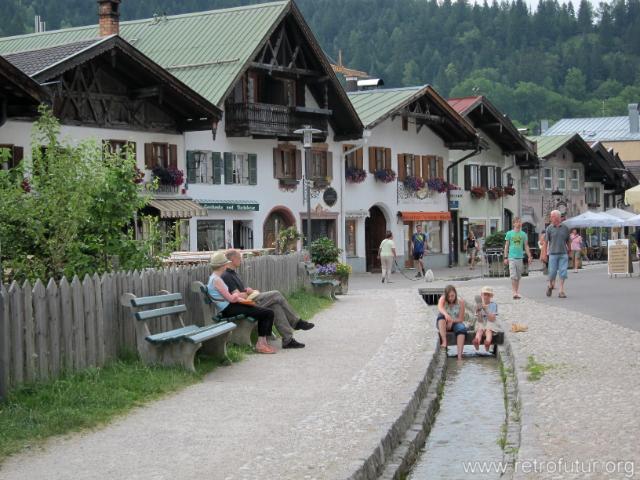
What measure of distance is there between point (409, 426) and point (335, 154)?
117 ft

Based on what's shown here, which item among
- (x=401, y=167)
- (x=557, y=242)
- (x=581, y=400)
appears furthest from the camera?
(x=401, y=167)

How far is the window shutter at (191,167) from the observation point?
38.2 metres

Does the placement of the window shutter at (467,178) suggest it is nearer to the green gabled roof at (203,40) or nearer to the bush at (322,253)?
the green gabled roof at (203,40)

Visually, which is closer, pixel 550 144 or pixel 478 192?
pixel 478 192

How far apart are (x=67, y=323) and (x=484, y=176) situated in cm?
4807

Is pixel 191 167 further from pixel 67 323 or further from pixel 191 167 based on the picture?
pixel 67 323

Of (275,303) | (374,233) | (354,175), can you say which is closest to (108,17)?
(354,175)

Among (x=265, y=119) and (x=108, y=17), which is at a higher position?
(x=108, y=17)

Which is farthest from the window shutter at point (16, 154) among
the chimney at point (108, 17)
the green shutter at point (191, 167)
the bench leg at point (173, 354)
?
the bench leg at point (173, 354)

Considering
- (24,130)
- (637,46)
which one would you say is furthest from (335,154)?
(637,46)

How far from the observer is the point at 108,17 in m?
39.8

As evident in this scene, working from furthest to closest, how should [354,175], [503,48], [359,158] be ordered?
1. [503,48]
2. [359,158]
3. [354,175]

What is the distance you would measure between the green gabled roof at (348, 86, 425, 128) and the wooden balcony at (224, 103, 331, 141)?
4483mm

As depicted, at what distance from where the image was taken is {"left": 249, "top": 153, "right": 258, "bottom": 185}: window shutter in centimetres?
4150
